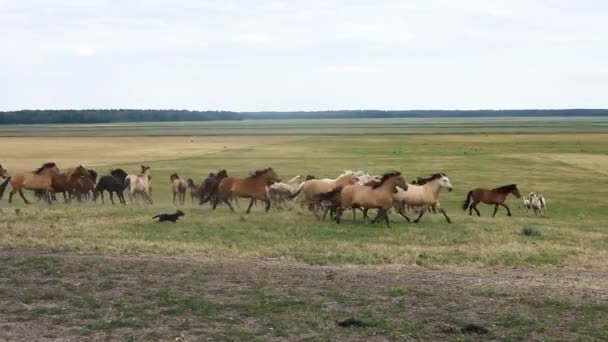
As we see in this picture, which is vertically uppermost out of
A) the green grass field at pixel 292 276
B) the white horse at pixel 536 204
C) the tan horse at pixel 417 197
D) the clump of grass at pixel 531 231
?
the tan horse at pixel 417 197

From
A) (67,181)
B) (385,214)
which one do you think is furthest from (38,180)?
(385,214)

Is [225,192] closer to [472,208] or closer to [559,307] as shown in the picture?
[472,208]

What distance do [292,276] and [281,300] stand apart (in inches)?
71.1

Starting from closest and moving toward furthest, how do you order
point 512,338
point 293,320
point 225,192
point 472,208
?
1. point 512,338
2. point 293,320
3. point 225,192
4. point 472,208

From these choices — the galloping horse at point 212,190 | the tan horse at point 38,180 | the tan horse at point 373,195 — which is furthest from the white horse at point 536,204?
the tan horse at point 38,180

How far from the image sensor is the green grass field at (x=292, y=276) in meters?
9.71


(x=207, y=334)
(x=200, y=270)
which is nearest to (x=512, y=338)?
(x=207, y=334)

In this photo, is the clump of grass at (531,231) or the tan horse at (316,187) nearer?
Answer: the clump of grass at (531,231)

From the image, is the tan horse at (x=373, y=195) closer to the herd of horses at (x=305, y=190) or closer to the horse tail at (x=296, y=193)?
the herd of horses at (x=305, y=190)

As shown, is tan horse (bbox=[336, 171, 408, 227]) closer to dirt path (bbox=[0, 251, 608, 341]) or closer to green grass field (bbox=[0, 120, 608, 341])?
green grass field (bbox=[0, 120, 608, 341])

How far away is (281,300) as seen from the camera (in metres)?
11.0

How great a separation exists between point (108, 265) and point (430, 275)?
583 cm

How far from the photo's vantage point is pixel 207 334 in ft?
30.4

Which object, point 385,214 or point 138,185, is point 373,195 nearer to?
point 385,214
